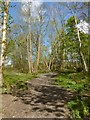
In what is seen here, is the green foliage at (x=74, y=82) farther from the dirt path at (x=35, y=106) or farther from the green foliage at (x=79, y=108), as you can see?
the green foliage at (x=79, y=108)

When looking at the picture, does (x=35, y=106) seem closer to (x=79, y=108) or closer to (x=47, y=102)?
(x=47, y=102)

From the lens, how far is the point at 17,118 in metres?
8.95

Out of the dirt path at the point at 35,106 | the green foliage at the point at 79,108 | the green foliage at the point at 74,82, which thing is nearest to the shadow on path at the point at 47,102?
the dirt path at the point at 35,106

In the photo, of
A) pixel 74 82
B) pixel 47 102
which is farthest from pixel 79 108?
pixel 74 82

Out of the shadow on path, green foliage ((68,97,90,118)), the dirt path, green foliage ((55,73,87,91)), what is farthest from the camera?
green foliage ((55,73,87,91))

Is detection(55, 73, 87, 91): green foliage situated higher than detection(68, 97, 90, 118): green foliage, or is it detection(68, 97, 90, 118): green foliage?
detection(55, 73, 87, 91): green foliage

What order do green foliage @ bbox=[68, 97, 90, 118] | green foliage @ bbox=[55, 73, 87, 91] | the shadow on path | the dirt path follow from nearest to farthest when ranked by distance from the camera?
green foliage @ bbox=[68, 97, 90, 118], the dirt path, the shadow on path, green foliage @ bbox=[55, 73, 87, 91]

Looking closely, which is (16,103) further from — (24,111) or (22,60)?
(22,60)

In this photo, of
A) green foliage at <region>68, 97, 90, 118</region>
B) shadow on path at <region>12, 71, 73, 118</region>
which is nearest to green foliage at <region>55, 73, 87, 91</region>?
shadow on path at <region>12, 71, 73, 118</region>

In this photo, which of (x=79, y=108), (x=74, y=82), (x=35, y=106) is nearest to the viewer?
(x=79, y=108)

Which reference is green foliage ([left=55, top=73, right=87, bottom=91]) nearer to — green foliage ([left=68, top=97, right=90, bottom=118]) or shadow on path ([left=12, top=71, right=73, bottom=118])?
shadow on path ([left=12, top=71, right=73, bottom=118])

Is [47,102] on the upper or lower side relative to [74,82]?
lower

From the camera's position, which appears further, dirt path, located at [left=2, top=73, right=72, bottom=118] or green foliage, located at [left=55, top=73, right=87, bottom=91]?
green foliage, located at [left=55, top=73, right=87, bottom=91]

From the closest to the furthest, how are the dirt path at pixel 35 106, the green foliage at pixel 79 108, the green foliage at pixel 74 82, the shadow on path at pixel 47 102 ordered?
the green foliage at pixel 79 108
the dirt path at pixel 35 106
the shadow on path at pixel 47 102
the green foliage at pixel 74 82
